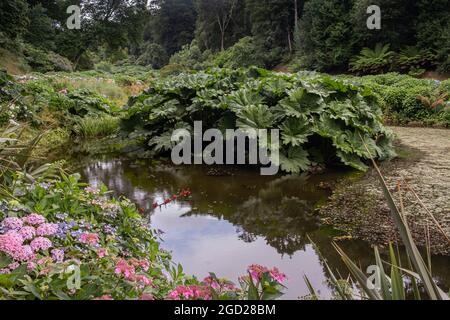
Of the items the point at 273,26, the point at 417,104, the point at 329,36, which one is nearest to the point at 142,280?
the point at 417,104

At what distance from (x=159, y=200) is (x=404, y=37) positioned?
17.9 m

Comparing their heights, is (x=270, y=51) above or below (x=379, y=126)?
above

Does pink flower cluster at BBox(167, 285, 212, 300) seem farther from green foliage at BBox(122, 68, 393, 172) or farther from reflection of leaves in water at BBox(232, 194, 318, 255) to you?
green foliage at BBox(122, 68, 393, 172)

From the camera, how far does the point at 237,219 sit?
3.73 m

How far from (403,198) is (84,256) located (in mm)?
3060

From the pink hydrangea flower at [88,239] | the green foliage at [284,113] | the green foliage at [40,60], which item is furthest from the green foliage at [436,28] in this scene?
the pink hydrangea flower at [88,239]

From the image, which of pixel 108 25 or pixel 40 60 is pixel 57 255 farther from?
pixel 108 25

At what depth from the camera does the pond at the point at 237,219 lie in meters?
2.78

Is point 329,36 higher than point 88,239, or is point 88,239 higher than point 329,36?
point 329,36

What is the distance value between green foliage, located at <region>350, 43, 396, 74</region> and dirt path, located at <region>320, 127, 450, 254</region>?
1304 cm

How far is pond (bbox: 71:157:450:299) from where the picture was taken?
9.12 feet

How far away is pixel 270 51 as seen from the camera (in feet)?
93.9
